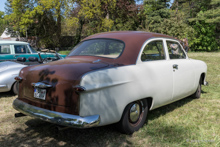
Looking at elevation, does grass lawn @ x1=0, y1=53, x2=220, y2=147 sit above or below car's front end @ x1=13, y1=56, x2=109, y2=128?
below

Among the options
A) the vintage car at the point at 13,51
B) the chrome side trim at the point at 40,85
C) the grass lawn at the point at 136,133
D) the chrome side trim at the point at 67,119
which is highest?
the vintage car at the point at 13,51

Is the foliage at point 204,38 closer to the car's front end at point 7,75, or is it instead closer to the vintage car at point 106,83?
the vintage car at point 106,83

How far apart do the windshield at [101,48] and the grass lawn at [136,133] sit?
1.20 meters

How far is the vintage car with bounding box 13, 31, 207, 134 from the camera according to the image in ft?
9.11

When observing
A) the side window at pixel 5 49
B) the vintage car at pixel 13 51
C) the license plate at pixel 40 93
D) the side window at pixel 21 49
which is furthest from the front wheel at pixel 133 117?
the side window at pixel 5 49

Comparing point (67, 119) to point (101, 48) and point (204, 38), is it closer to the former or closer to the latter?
point (101, 48)

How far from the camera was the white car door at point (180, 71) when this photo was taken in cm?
423

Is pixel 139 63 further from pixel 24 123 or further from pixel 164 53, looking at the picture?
pixel 24 123

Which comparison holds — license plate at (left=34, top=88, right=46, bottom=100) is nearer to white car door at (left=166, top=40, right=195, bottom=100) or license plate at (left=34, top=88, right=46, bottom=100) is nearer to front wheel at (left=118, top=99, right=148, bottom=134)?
front wheel at (left=118, top=99, right=148, bottom=134)

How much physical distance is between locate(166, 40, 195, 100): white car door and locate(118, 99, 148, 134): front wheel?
3.03ft

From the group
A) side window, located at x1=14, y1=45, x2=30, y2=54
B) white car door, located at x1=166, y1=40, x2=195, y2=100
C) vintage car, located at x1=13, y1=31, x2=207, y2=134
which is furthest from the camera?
side window, located at x1=14, y1=45, x2=30, y2=54

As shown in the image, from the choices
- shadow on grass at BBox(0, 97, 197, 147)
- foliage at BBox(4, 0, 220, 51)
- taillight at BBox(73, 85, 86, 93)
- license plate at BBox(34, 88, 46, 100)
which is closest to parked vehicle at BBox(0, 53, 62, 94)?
shadow on grass at BBox(0, 97, 197, 147)

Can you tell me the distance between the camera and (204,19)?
96.3ft

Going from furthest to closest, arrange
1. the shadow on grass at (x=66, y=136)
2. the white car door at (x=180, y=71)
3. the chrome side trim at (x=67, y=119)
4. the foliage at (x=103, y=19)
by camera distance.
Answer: the foliage at (x=103, y=19) < the white car door at (x=180, y=71) < the shadow on grass at (x=66, y=136) < the chrome side trim at (x=67, y=119)
